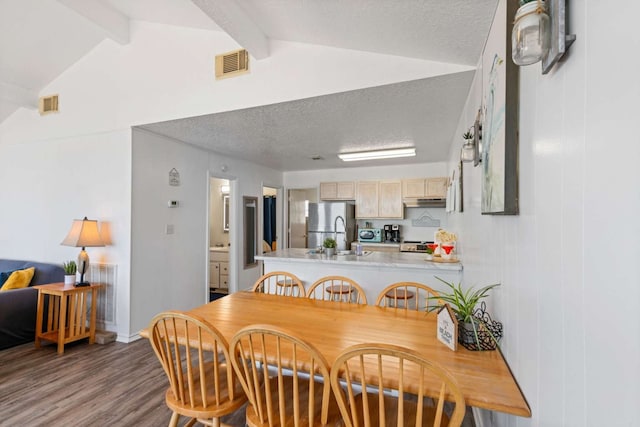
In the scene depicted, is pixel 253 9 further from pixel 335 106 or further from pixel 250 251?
pixel 250 251

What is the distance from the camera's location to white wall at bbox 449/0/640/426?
519 millimetres

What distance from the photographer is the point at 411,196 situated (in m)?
5.55

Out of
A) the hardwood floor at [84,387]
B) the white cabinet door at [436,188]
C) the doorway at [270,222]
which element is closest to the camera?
the hardwood floor at [84,387]

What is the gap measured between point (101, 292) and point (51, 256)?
1.13 m

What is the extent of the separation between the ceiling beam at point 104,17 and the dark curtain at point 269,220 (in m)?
3.61

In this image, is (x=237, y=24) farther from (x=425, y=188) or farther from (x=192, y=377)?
(x=425, y=188)

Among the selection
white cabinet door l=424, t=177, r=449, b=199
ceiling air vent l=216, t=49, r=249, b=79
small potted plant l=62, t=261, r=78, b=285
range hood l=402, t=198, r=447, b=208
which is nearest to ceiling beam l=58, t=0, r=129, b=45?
ceiling air vent l=216, t=49, r=249, b=79

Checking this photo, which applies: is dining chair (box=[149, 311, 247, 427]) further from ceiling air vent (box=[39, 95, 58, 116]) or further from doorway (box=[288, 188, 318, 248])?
doorway (box=[288, 188, 318, 248])

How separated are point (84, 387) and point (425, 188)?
5196mm

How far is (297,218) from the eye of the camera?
6.57 meters

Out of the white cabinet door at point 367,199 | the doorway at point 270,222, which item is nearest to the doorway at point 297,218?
the doorway at point 270,222

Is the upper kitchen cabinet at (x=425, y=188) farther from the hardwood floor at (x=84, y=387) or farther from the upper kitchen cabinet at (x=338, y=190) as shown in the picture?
the hardwood floor at (x=84, y=387)

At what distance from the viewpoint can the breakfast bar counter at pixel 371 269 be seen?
117 inches

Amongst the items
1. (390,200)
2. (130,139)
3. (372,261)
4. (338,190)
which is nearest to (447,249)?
(372,261)
